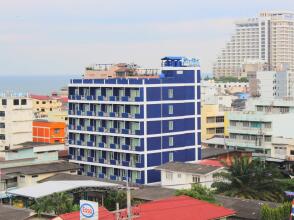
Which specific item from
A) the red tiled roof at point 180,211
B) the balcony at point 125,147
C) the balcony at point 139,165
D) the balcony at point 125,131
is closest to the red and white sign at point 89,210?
the red tiled roof at point 180,211

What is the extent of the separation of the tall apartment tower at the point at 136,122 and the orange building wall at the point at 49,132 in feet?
53.7

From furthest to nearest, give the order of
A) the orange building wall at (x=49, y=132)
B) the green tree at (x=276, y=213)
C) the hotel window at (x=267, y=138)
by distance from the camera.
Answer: the orange building wall at (x=49, y=132)
the hotel window at (x=267, y=138)
the green tree at (x=276, y=213)

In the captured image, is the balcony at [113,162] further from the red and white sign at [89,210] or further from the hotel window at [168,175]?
the red and white sign at [89,210]

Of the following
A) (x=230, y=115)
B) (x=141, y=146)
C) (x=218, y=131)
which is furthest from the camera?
(x=218, y=131)

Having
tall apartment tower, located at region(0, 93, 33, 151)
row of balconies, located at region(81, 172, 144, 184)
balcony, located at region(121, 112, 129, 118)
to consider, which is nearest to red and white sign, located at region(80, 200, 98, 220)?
row of balconies, located at region(81, 172, 144, 184)

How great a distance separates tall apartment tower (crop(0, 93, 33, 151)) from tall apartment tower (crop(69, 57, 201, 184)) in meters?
10.5

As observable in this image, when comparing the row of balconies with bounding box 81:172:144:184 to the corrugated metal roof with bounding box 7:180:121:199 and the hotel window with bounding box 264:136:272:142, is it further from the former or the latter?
the hotel window with bounding box 264:136:272:142

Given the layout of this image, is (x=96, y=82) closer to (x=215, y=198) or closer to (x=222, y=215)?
(x=215, y=198)

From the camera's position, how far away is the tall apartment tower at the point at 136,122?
176 feet

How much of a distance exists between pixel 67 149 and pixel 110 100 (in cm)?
1187

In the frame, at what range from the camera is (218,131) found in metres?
80.6

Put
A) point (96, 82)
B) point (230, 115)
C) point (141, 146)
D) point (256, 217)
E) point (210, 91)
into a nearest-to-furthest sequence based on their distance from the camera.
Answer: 1. point (256, 217)
2. point (141, 146)
3. point (96, 82)
4. point (230, 115)
5. point (210, 91)

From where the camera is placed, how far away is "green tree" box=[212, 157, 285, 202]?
4306cm

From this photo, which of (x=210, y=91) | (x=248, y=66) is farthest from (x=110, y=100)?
(x=248, y=66)
